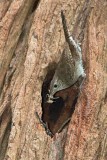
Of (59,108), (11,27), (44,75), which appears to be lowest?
(59,108)

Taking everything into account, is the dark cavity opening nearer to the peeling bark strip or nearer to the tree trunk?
the tree trunk

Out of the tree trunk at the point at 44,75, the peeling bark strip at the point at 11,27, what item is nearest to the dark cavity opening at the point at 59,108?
the tree trunk at the point at 44,75

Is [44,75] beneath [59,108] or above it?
above

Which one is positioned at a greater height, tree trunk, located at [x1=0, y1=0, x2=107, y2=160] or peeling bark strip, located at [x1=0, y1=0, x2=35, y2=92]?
peeling bark strip, located at [x1=0, y1=0, x2=35, y2=92]

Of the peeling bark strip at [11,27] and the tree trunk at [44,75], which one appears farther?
the peeling bark strip at [11,27]

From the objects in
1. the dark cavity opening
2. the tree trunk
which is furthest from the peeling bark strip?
the dark cavity opening

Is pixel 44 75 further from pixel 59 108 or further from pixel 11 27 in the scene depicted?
pixel 11 27

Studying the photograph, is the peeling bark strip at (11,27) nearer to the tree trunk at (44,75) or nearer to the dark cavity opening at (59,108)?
the tree trunk at (44,75)

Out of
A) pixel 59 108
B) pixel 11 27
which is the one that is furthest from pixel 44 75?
pixel 11 27

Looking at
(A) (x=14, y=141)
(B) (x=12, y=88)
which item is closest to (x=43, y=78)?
(B) (x=12, y=88)
